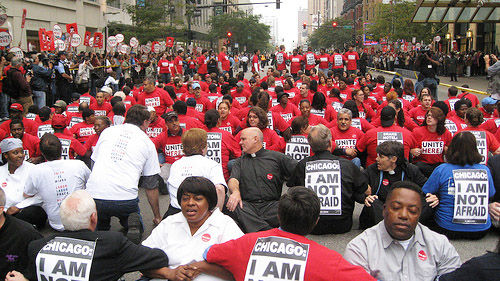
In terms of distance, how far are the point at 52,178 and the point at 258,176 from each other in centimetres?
258

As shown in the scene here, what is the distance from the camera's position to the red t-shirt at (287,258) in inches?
117

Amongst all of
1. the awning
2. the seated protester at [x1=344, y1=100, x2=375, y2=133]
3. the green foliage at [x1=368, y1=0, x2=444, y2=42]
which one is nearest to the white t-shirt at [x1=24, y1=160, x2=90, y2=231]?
the seated protester at [x1=344, y1=100, x2=375, y2=133]

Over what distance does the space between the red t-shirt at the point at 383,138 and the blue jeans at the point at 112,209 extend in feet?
12.8

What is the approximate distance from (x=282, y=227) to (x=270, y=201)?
2.48 m

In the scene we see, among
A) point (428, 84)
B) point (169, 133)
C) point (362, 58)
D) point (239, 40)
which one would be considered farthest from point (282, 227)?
point (239, 40)

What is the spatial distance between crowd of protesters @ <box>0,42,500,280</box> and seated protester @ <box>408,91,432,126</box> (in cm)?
2

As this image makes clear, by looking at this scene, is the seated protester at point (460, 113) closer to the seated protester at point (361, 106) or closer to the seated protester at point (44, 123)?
the seated protester at point (361, 106)

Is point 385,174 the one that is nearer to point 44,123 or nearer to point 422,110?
point 422,110

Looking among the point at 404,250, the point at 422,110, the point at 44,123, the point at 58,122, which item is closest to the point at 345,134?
the point at 422,110

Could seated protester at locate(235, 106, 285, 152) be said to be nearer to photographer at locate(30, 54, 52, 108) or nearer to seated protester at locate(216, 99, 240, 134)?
seated protester at locate(216, 99, 240, 134)

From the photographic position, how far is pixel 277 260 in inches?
120

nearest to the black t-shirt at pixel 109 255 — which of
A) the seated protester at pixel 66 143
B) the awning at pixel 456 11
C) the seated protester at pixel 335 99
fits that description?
the seated protester at pixel 66 143

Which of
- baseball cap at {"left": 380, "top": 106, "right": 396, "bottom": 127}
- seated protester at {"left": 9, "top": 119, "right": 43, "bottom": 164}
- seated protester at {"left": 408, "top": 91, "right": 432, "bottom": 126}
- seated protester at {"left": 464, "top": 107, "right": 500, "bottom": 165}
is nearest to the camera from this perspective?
seated protester at {"left": 464, "top": 107, "right": 500, "bottom": 165}

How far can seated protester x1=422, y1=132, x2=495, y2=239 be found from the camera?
5.32 m
